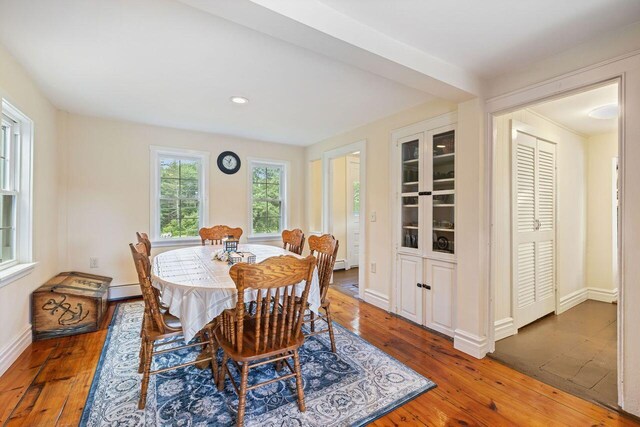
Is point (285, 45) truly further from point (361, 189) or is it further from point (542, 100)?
point (361, 189)

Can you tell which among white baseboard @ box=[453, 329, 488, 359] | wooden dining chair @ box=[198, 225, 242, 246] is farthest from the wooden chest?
white baseboard @ box=[453, 329, 488, 359]

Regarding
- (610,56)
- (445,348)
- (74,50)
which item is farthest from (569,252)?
(74,50)

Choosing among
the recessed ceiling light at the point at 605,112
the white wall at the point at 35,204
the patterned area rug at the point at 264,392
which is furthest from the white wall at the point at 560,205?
the white wall at the point at 35,204

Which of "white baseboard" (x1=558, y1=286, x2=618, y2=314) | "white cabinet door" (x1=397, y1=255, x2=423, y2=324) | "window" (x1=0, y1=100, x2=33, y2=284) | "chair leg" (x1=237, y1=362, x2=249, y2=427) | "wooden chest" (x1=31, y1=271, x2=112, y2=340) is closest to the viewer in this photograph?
"chair leg" (x1=237, y1=362, x2=249, y2=427)

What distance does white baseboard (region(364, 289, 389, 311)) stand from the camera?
345 centimetres

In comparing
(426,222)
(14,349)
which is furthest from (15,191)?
(426,222)

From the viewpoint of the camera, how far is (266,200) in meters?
4.93

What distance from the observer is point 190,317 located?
5.49 feet

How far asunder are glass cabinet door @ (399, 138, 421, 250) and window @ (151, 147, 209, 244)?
9.40 ft

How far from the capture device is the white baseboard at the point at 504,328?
2709 millimetres

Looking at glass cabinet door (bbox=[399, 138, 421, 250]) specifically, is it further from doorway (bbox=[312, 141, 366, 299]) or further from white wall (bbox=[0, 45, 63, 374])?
white wall (bbox=[0, 45, 63, 374])

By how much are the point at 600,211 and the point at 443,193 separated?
2.73m

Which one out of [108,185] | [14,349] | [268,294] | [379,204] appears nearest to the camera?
[268,294]

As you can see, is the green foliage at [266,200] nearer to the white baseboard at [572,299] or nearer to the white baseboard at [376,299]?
the white baseboard at [376,299]
